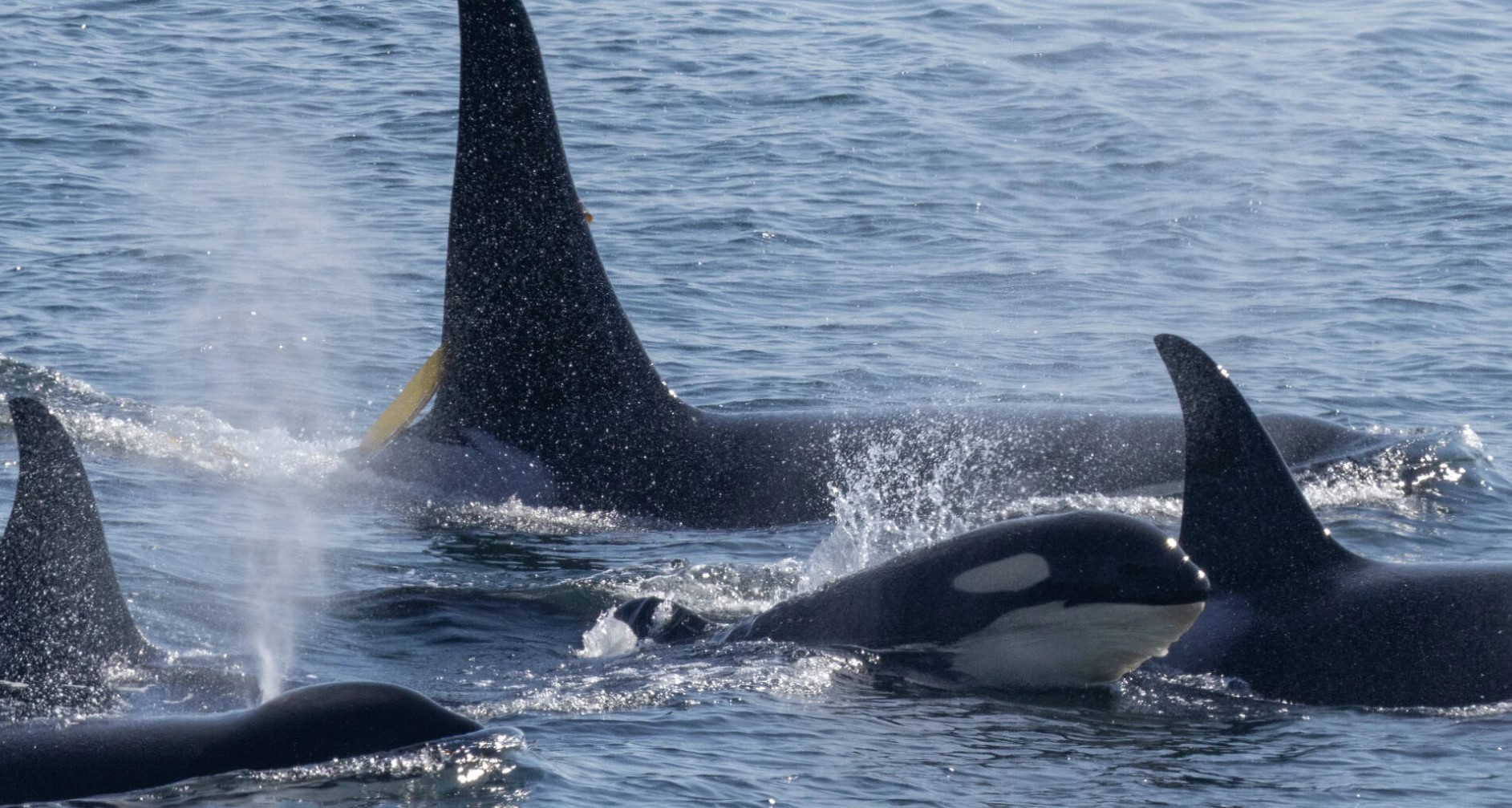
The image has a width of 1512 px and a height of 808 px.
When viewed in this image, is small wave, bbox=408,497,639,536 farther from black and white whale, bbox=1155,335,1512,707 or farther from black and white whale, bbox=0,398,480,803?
black and white whale, bbox=1155,335,1512,707

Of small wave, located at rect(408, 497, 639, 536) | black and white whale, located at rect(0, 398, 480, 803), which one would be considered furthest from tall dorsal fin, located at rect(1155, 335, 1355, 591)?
small wave, located at rect(408, 497, 639, 536)

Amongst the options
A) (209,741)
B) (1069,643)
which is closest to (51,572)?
(209,741)

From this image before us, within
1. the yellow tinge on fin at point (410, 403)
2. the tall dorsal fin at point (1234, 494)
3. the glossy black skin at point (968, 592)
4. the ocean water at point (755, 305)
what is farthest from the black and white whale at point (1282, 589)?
the yellow tinge on fin at point (410, 403)

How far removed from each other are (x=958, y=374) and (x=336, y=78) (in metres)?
15.8

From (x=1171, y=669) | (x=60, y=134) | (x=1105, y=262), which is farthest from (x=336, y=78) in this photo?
(x=1171, y=669)

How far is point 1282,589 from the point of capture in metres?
8.45

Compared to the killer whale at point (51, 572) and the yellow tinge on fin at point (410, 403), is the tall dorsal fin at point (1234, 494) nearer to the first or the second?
the killer whale at point (51, 572)

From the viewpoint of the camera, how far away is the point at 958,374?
53.3ft

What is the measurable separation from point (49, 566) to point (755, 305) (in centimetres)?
1215

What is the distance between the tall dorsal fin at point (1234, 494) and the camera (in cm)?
840

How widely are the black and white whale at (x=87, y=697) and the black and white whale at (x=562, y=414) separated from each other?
4013 millimetres

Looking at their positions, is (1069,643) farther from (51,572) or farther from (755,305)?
(755,305)

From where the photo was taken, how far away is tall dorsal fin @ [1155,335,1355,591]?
8.40 metres

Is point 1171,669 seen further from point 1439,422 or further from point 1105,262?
point 1105,262
